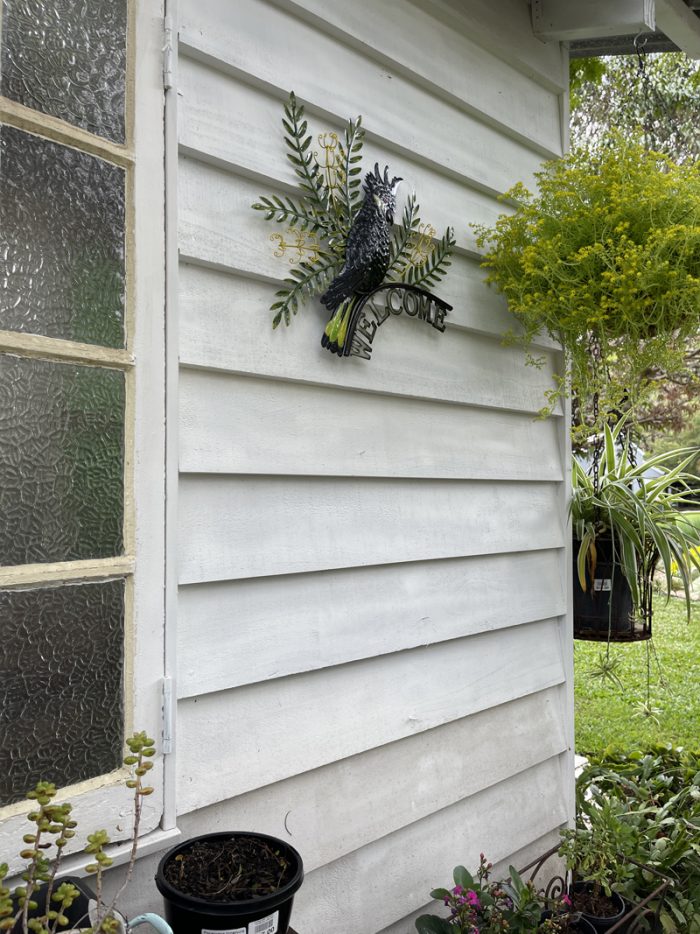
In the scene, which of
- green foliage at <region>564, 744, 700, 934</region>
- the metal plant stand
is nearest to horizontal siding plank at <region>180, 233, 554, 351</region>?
the metal plant stand

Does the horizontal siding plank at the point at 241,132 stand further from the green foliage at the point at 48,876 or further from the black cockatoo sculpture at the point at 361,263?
the green foliage at the point at 48,876

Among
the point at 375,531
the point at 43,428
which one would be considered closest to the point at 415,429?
the point at 375,531

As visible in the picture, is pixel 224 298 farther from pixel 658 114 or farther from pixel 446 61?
pixel 658 114

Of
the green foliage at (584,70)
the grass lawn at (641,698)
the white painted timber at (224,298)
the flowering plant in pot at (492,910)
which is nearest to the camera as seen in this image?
the white painted timber at (224,298)

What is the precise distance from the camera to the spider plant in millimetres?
2258

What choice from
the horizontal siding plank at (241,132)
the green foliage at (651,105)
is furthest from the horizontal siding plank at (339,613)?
the green foliage at (651,105)

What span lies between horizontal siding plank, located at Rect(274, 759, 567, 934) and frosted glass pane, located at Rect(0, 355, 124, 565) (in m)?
0.87

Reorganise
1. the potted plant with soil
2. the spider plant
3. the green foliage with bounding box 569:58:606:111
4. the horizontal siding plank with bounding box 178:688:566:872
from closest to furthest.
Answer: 1. the horizontal siding plank with bounding box 178:688:566:872
2. the potted plant with soil
3. the spider plant
4. the green foliage with bounding box 569:58:606:111

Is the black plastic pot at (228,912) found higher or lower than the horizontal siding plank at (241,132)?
lower

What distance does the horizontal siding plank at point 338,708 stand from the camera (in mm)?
1396

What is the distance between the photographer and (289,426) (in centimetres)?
156

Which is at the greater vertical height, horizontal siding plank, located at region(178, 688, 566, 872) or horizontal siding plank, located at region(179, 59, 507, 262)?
horizontal siding plank, located at region(179, 59, 507, 262)

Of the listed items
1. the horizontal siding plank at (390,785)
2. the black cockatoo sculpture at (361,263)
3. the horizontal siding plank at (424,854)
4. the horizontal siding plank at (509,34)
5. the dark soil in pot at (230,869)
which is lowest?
the horizontal siding plank at (424,854)

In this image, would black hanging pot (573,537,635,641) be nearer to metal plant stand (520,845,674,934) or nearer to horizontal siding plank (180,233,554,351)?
metal plant stand (520,845,674,934)
